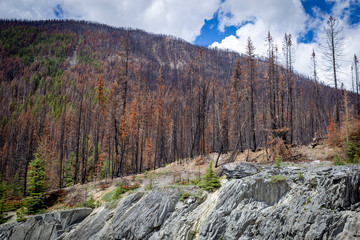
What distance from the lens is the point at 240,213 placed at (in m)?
9.47

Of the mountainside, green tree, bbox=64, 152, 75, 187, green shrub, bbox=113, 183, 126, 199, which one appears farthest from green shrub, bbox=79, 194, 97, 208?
green tree, bbox=64, 152, 75, 187

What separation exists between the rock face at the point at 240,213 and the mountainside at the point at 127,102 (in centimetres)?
677

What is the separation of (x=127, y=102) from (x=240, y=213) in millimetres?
22298

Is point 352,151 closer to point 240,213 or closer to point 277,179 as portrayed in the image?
point 277,179

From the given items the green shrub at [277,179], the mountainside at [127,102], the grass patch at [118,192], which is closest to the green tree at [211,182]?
the green shrub at [277,179]

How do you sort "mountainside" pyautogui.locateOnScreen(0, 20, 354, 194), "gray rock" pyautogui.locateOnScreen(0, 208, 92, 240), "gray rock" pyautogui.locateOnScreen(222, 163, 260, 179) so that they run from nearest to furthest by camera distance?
"gray rock" pyautogui.locateOnScreen(222, 163, 260, 179) → "gray rock" pyautogui.locateOnScreen(0, 208, 92, 240) → "mountainside" pyautogui.locateOnScreen(0, 20, 354, 194)

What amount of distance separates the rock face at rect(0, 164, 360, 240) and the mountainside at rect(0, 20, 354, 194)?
6.77 metres

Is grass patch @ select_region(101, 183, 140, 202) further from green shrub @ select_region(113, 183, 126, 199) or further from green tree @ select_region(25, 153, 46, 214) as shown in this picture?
green tree @ select_region(25, 153, 46, 214)

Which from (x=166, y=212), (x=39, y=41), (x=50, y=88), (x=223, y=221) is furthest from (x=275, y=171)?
(x=39, y=41)

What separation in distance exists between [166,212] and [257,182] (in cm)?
568

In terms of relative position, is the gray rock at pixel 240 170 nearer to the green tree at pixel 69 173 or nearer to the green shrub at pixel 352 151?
the green shrub at pixel 352 151

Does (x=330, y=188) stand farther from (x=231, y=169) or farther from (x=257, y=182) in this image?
(x=231, y=169)

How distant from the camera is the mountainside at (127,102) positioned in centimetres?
2375

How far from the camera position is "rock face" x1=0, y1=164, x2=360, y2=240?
740 cm
